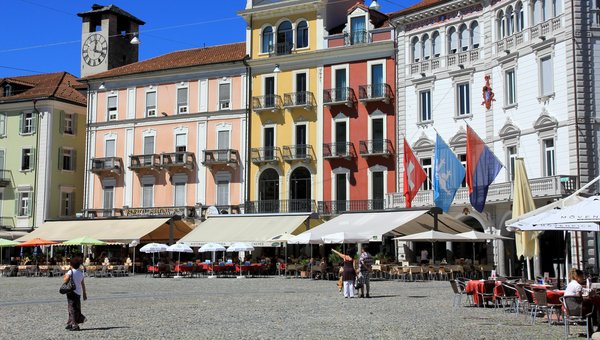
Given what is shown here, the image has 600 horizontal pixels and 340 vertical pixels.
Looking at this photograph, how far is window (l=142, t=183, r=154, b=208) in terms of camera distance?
49.8 m

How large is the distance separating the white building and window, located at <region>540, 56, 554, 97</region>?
0.14 feet

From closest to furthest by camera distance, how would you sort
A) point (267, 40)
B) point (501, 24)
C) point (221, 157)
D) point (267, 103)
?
1. point (501, 24)
2. point (267, 103)
3. point (221, 157)
4. point (267, 40)

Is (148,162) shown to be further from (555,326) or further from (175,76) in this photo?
(555,326)

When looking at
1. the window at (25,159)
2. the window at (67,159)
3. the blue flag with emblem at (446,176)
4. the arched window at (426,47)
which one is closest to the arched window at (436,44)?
the arched window at (426,47)

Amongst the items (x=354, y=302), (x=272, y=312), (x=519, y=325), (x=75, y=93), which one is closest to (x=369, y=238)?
(x=354, y=302)

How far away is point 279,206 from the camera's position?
4566 cm

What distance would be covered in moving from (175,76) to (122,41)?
10.1 metres

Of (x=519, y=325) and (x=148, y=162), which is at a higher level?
(x=148, y=162)

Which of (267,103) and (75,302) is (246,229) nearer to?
(267,103)

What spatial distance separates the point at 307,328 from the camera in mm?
14820

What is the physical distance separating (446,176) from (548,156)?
5167 mm

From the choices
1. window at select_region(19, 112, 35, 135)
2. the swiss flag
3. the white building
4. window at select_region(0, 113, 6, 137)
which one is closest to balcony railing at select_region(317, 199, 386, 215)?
the white building

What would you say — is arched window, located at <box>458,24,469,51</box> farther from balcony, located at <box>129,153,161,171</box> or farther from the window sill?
balcony, located at <box>129,153,161,171</box>

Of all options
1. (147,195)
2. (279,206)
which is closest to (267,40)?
(279,206)
